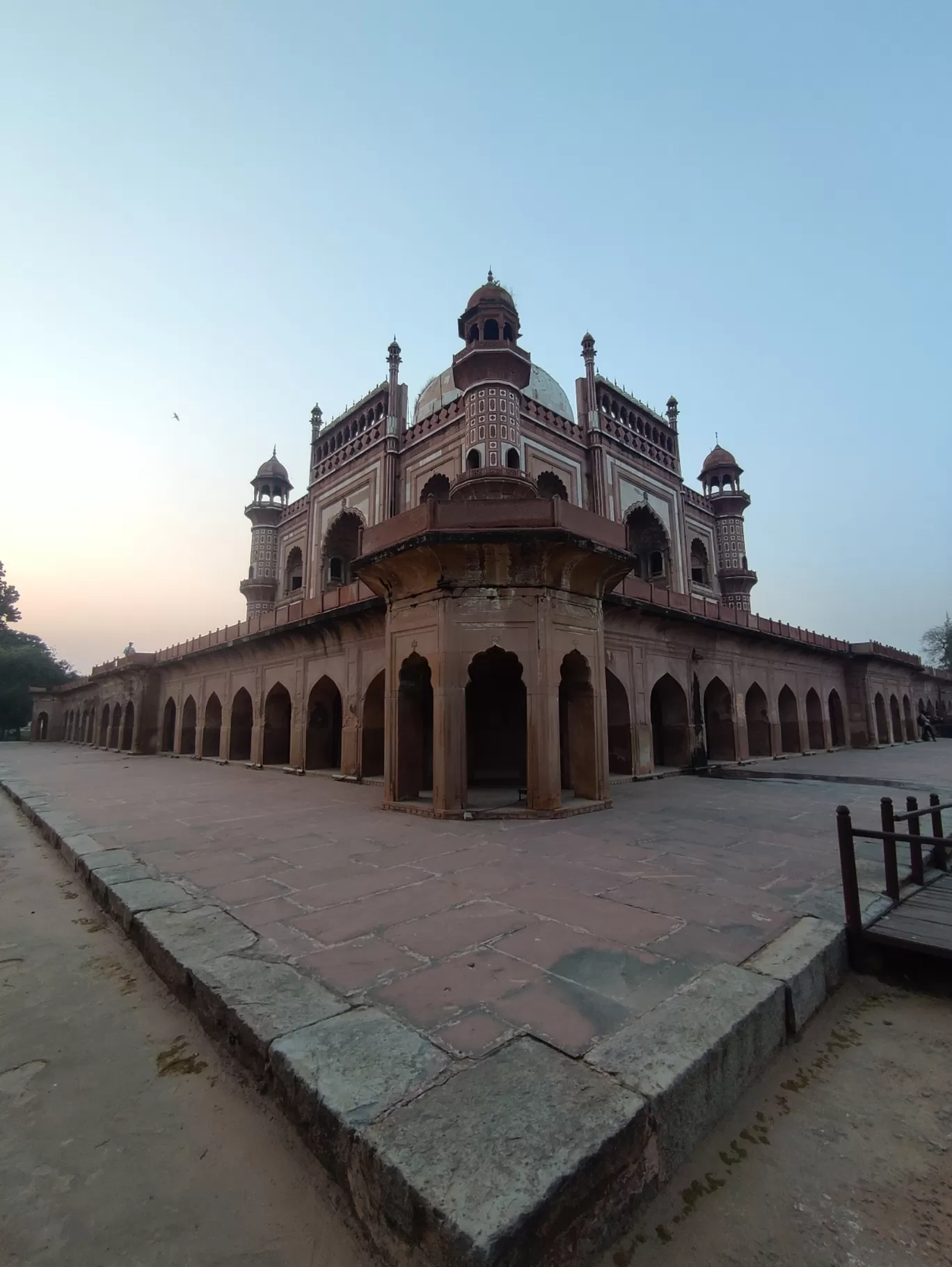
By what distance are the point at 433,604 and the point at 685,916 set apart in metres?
5.14

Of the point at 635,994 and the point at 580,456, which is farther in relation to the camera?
the point at 580,456

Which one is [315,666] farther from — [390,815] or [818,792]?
[818,792]

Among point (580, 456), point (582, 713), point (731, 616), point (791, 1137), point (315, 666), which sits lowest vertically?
point (791, 1137)

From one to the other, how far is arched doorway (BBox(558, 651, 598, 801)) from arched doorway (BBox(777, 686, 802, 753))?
444 inches

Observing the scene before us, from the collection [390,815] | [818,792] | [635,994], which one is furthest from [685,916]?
[818,792]

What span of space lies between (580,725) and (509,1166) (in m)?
7.01

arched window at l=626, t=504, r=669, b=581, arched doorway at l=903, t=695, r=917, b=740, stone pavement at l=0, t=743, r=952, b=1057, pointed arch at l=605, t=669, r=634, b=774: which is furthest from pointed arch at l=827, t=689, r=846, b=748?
stone pavement at l=0, t=743, r=952, b=1057

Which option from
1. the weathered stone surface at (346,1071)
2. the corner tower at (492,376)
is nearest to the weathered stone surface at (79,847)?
the weathered stone surface at (346,1071)

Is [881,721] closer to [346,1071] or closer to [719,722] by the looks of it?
[719,722]

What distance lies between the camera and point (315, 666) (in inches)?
516

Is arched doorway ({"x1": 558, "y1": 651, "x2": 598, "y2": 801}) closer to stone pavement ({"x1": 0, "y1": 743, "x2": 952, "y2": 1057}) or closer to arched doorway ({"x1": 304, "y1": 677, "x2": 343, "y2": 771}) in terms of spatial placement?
stone pavement ({"x1": 0, "y1": 743, "x2": 952, "y2": 1057})

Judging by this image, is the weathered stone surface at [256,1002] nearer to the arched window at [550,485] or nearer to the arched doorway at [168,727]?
the arched window at [550,485]

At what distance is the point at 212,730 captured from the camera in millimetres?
18203

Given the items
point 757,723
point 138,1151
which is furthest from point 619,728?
point 138,1151
